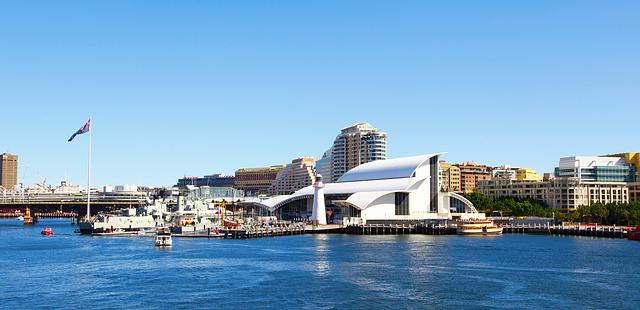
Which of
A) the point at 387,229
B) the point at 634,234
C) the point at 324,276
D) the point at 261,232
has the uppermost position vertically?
the point at 387,229

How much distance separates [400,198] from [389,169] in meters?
15.5

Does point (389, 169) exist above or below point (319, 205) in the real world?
above

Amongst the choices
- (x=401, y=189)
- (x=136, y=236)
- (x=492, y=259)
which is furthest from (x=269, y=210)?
(x=492, y=259)

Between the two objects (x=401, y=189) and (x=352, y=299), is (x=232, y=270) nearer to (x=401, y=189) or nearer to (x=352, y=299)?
(x=352, y=299)

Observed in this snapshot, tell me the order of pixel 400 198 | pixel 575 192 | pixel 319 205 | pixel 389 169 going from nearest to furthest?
pixel 319 205
pixel 400 198
pixel 389 169
pixel 575 192

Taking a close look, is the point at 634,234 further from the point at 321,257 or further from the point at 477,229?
the point at 321,257

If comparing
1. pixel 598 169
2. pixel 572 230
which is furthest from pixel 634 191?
pixel 572 230

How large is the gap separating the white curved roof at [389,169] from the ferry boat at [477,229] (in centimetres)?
2774

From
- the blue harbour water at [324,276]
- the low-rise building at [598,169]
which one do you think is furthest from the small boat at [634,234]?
the low-rise building at [598,169]

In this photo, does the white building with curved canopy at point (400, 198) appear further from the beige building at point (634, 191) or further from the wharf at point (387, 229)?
the beige building at point (634, 191)

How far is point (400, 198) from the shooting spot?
15175cm

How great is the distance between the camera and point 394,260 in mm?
80000

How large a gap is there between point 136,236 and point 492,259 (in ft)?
Result: 220

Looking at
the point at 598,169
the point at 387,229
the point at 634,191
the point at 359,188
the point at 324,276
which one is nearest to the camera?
the point at 324,276
